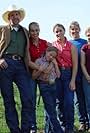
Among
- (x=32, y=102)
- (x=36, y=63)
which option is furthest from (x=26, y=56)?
(x=32, y=102)

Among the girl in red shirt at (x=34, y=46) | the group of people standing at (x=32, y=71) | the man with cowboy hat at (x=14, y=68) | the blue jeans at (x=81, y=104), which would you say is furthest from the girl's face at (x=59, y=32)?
the blue jeans at (x=81, y=104)

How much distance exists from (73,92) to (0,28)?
2034 millimetres

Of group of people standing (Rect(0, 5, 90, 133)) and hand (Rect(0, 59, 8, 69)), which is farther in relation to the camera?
group of people standing (Rect(0, 5, 90, 133))

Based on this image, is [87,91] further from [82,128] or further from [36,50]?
[36,50]

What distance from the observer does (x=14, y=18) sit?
9.42 m

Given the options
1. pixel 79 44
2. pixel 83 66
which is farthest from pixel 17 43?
pixel 79 44

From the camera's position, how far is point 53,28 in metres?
10.1

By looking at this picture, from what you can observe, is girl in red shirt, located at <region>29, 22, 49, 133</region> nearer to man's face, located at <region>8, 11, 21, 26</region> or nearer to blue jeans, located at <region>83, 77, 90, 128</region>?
man's face, located at <region>8, 11, 21, 26</region>

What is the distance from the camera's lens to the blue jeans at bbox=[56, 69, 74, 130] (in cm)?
993

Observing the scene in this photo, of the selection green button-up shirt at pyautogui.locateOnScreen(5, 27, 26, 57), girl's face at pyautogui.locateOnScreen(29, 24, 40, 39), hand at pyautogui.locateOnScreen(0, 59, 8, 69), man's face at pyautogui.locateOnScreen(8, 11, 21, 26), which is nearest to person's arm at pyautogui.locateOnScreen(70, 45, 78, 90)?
girl's face at pyautogui.locateOnScreen(29, 24, 40, 39)

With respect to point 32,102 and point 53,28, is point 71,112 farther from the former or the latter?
point 53,28

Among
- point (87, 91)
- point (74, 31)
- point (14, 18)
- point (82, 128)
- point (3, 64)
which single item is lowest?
point (82, 128)

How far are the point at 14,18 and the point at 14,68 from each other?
949 millimetres

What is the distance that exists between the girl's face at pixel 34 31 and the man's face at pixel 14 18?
0.30 meters
